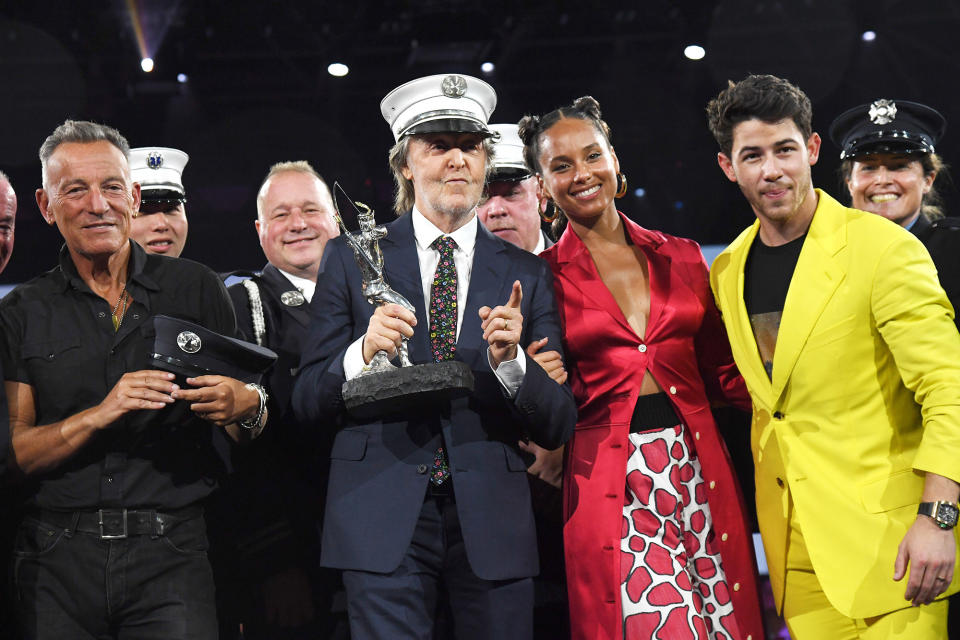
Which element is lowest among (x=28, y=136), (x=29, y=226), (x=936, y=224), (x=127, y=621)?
(x=127, y=621)

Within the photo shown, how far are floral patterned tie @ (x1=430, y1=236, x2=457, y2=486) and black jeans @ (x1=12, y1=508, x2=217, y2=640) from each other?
881 mm

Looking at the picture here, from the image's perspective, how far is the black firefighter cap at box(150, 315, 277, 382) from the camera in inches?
107

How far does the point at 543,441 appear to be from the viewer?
2707mm

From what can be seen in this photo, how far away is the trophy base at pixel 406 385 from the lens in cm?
244

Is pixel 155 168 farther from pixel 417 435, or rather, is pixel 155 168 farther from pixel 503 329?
pixel 503 329

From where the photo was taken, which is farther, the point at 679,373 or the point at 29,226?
the point at 29,226

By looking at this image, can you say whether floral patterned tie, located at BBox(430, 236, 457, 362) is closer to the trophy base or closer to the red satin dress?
the trophy base

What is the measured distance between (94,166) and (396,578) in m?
1.47

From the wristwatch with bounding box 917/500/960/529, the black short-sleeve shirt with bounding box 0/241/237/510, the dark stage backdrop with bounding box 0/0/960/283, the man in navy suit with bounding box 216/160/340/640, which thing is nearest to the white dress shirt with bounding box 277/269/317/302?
the man in navy suit with bounding box 216/160/340/640

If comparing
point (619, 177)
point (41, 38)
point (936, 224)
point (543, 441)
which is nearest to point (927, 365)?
point (543, 441)

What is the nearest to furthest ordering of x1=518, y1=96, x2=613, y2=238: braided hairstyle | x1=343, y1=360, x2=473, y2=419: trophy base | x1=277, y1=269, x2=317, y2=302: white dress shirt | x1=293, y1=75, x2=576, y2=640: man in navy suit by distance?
x1=343, y1=360, x2=473, y2=419: trophy base
x1=293, y1=75, x2=576, y2=640: man in navy suit
x1=518, y1=96, x2=613, y2=238: braided hairstyle
x1=277, y1=269, x2=317, y2=302: white dress shirt

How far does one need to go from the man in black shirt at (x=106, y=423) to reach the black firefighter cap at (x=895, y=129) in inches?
98.5

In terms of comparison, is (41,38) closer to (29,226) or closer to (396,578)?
(29,226)

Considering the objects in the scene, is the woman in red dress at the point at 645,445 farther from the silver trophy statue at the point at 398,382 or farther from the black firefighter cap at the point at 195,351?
the black firefighter cap at the point at 195,351
